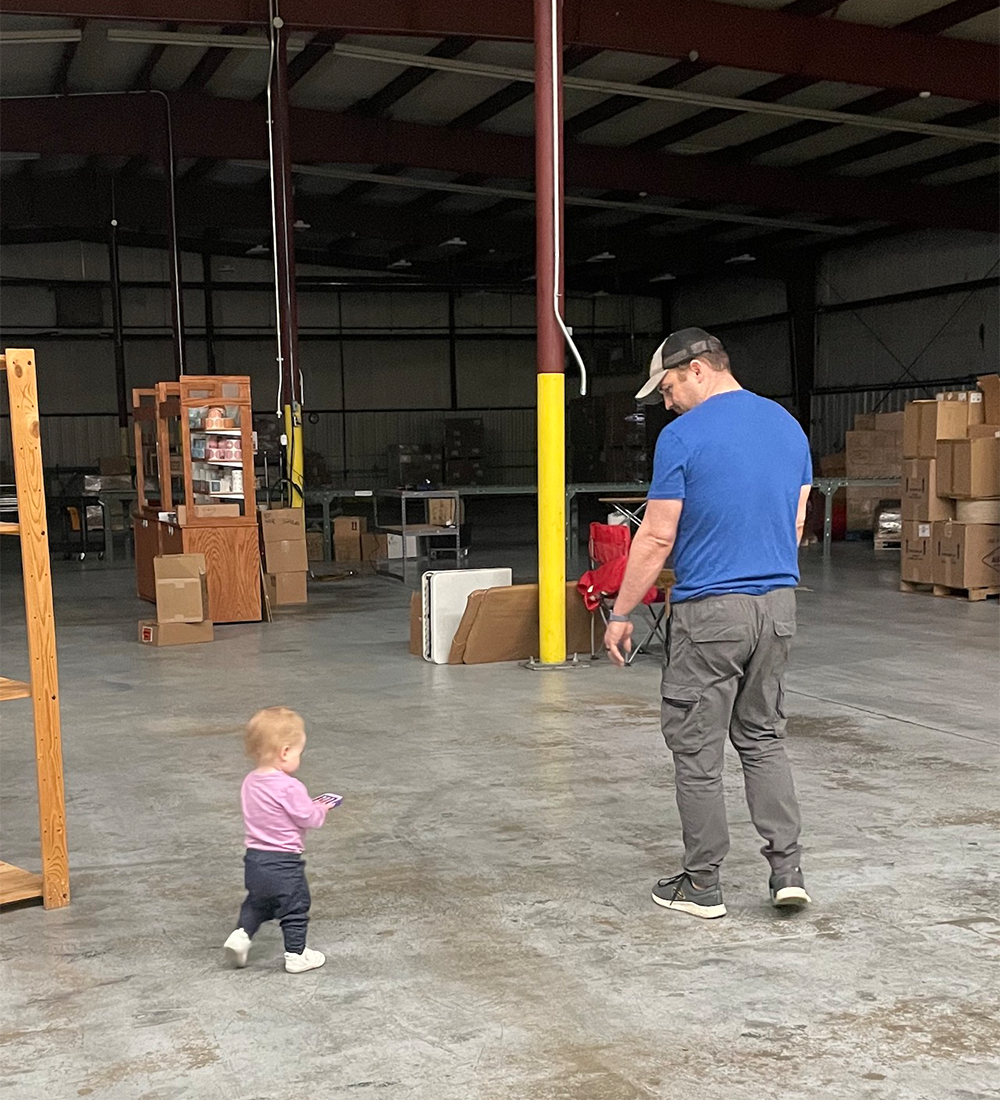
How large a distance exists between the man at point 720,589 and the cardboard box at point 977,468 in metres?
7.89

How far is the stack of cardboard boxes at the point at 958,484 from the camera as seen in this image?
1111 cm

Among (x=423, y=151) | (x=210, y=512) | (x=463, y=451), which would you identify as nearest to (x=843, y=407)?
(x=463, y=451)

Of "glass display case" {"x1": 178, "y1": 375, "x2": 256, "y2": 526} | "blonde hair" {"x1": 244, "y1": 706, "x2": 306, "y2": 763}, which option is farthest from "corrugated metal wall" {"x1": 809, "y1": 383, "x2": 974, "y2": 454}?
"blonde hair" {"x1": 244, "y1": 706, "x2": 306, "y2": 763}

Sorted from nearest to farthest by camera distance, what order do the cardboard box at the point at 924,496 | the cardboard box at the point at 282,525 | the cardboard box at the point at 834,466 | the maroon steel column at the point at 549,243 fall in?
the maroon steel column at the point at 549,243 → the cardboard box at the point at 924,496 → the cardboard box at the point at 282,525 → the cardboard box at the point at 834,466

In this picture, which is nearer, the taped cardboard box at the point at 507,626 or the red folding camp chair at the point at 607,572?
the red folding camp chair at the point at 607,572

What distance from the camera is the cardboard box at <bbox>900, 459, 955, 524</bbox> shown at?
452 inches

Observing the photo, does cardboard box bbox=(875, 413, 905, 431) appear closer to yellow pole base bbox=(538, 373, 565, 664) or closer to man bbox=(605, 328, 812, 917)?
yellow pole base bbox=(538, 373, 565, 664)

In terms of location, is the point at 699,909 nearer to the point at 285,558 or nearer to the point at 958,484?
the point at 958,484

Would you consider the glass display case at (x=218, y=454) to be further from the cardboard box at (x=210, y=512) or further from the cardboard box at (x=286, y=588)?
the cardboard box at (x=286, y=588)

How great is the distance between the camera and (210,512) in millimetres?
10742

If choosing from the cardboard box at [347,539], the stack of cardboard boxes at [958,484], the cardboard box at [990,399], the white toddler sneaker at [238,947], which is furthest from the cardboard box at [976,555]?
the white toddler sneaker at [238,947]

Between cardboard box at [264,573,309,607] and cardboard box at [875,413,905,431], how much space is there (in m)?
9.64

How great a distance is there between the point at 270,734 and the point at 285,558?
8.73m

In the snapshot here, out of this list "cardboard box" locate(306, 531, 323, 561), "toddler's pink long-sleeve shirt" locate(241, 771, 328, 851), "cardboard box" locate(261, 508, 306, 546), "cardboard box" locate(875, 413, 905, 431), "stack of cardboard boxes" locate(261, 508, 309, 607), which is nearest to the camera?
"toddler's pink long-sleeve shirt" locate(241, 771, 328, 851)
